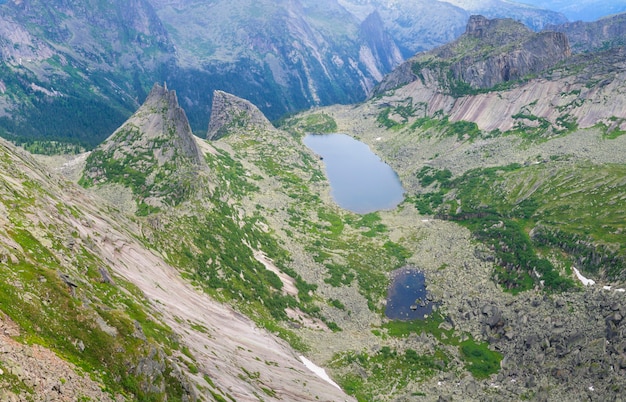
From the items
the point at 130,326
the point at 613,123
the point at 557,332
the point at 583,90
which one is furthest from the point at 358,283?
the point at 583,90

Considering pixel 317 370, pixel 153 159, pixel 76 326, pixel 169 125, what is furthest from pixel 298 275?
pixel 76 326

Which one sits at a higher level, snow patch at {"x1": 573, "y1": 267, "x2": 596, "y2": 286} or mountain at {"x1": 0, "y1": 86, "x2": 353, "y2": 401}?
mountain at {"x1": 0, "y1": 86, "x2": 353, "y2": 401}

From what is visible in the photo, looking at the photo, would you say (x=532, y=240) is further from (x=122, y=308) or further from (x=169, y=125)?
(x=122, y=308)

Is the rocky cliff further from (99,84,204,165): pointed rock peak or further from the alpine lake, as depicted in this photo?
(99,84,204,165): pointed rock peak

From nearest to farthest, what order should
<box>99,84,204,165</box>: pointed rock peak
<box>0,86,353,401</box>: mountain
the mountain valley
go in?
<box>0,86,353,401</box>: mountain < the mountain valley < <box>99,84,204,165</box>: pointed rock peak

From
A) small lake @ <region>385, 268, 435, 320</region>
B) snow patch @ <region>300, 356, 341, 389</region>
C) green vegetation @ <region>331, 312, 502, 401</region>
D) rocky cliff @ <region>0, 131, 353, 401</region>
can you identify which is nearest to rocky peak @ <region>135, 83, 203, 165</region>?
rocky cliff @ <region>0, 131, 353, 401</region>

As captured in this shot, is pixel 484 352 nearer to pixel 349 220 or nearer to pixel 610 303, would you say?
pixel 610 303

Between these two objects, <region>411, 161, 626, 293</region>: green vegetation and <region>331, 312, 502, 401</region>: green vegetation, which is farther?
<region>411, 161, 626, 293</region>: green vegetation
